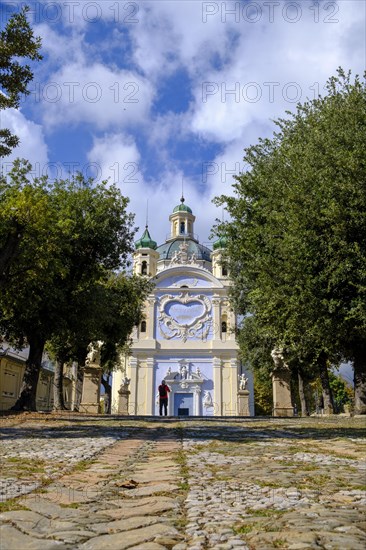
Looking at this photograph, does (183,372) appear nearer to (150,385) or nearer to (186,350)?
(186,350)

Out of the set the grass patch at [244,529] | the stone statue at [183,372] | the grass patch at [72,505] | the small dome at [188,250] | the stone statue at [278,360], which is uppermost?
the small dome at [188,250]

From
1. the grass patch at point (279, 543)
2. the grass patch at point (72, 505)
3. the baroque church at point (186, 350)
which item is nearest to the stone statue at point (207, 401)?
the baroque church at point (186, 350)

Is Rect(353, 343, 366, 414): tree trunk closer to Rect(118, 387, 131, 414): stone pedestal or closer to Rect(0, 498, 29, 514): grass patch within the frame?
Rect(0, 498, 29, 514): grass patch

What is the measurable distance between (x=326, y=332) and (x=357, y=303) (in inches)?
65.4

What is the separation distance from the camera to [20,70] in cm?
1197

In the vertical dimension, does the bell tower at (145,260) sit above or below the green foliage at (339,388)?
above

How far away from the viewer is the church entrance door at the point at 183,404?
5312 centimetres

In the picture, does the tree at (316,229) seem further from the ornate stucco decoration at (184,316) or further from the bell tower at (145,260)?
the bell tower at (145,260)

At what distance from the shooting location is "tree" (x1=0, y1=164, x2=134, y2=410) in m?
18.3

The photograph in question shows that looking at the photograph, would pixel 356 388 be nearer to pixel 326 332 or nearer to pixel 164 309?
pixel 326 332

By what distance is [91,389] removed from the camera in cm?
2541

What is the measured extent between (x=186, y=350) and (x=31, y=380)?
35320 millimetres

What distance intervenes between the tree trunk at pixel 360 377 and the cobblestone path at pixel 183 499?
426 inches

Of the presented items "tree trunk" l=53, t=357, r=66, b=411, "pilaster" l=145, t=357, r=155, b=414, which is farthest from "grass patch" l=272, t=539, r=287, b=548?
"pilaster" l=145, t=357, r=155, b=414
